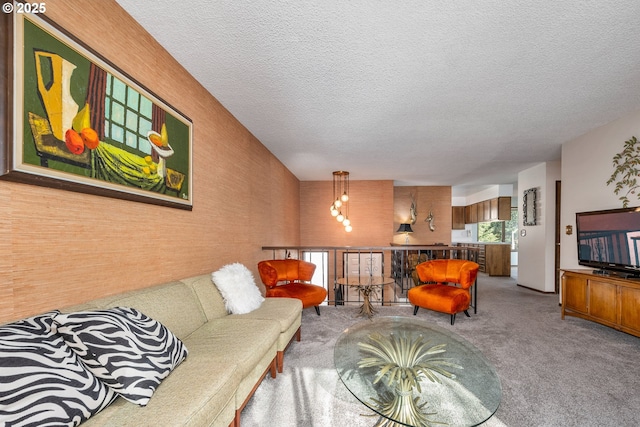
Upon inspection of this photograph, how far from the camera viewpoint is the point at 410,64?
88.8 inches

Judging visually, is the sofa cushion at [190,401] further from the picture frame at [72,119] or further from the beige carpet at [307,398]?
the picture frame at [72,119]

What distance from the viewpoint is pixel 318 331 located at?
3246 millimetres

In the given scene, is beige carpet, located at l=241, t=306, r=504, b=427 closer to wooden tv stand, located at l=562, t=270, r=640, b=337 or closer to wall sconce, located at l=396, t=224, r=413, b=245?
wooden tv stand, located at l=562, t=270, r=640, b=337

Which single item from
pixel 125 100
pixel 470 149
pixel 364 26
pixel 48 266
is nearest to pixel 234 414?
pixel 48 266

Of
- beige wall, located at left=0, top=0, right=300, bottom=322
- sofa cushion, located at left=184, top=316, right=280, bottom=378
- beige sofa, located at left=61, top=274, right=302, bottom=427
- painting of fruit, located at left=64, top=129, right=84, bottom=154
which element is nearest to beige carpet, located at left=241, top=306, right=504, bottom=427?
beige sofa, located at left=61, top=274, right=302, bottom=427

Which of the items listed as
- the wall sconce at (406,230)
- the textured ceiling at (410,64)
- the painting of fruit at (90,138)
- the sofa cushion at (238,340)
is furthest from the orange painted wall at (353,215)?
the painting of fruit at (90,138)

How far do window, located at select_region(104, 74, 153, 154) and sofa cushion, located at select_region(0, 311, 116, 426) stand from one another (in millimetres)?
1103

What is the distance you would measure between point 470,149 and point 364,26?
3.51m

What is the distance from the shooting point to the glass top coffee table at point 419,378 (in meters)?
1.35

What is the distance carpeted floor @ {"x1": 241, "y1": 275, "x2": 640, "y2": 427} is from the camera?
5.84 feet

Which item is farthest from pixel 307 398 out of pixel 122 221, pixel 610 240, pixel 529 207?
pixel 529 207

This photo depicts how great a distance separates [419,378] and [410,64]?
2.31 meters

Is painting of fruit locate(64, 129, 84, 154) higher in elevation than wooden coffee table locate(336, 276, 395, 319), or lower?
higher

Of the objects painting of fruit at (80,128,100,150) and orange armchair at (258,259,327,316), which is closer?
painting of fruit at (80,128,100,150)
